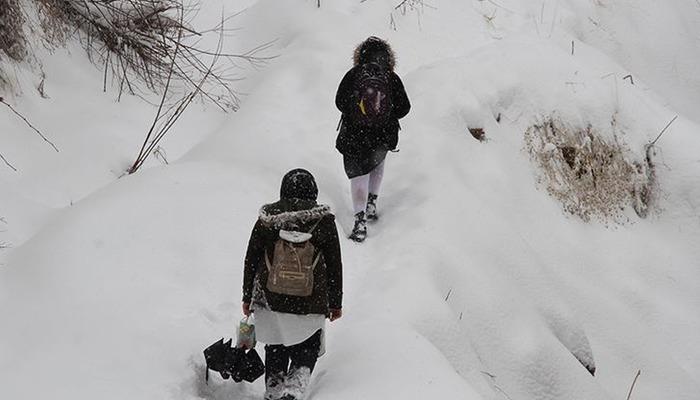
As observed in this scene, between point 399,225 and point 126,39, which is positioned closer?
point 399,225

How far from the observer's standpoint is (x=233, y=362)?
3.60 metres

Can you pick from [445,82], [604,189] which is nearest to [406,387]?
[445,82]

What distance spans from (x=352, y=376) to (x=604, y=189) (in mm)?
5090

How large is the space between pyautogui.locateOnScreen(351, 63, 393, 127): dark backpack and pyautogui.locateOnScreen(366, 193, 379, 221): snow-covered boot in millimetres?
758

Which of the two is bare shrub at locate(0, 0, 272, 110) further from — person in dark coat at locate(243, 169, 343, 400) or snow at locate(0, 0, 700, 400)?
person in dark coat at locate(243, 169, 343, 400)

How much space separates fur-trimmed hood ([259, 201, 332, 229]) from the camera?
3322mm

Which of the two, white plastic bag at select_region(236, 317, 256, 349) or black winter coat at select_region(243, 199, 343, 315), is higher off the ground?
black winter coat at select_region(243, 199, 343, 315)

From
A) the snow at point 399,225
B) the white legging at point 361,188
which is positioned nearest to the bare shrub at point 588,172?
the snow at point 399,225

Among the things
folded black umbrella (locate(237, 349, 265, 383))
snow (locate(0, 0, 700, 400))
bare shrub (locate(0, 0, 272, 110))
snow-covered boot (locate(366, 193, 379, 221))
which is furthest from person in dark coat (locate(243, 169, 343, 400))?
bare shrub (locate(0, 0, 272, 110))

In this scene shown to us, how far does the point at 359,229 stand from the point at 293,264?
2223 millimetres

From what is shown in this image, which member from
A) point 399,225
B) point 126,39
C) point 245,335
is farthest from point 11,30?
point 245,335

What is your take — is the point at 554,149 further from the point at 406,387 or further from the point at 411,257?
the point at 406,387

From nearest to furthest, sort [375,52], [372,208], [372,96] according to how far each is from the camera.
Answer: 1. [372,96]
2. [375,52]
3. [372,208]

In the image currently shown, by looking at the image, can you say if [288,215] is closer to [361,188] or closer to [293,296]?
[293,296]
